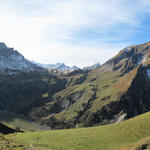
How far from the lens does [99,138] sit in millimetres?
58531

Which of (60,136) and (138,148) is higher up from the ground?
(60,136)

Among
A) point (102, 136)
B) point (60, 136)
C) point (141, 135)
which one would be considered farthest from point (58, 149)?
point (141, 135)

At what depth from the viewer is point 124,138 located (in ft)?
188

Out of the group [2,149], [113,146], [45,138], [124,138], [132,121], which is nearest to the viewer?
[2,149]

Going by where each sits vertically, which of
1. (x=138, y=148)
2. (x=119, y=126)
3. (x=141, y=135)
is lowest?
(x=138, y=148)

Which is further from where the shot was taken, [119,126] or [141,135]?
[119,126]

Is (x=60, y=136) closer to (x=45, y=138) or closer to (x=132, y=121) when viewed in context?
(x=45, y=138)

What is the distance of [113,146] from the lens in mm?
53000

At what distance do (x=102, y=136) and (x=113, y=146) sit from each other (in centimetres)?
732

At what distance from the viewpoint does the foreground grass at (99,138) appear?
54094mm

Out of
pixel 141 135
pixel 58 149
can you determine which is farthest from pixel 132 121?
pixel 58 149

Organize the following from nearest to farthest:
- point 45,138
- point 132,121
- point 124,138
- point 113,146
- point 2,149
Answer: point 2,149 → point 113,146 → point 124,138 → point 45,138 → point 132,121

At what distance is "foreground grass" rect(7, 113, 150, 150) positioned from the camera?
54094 millimetres

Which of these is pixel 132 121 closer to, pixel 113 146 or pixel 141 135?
pixel 141 135
